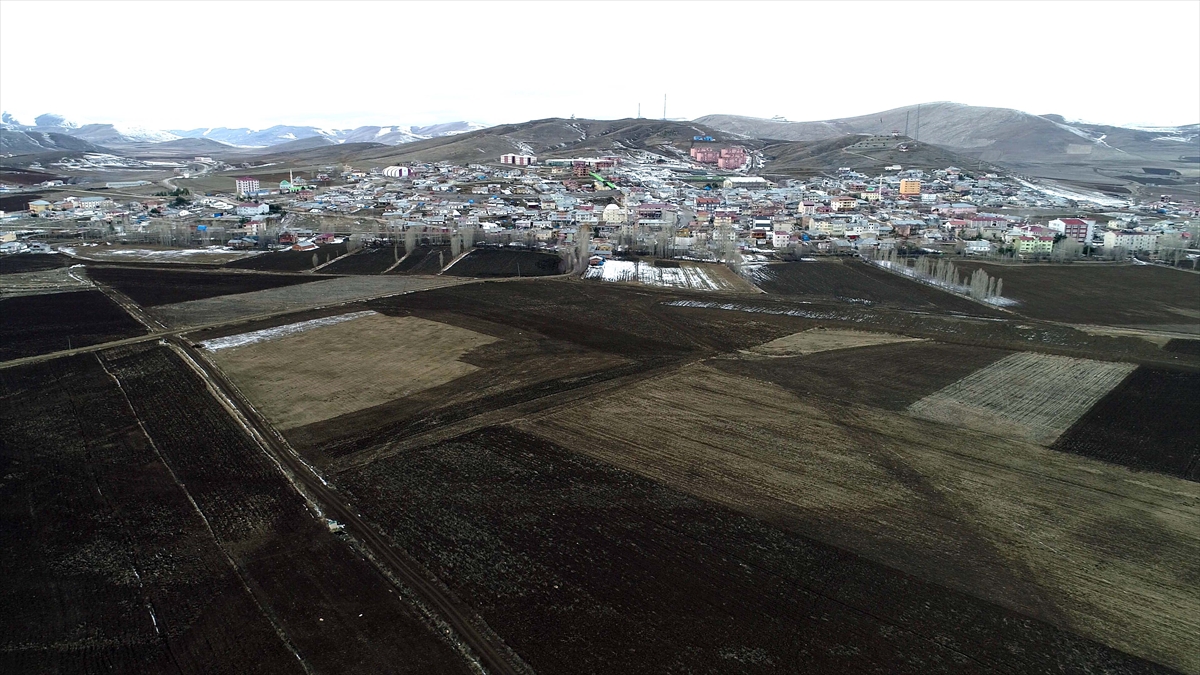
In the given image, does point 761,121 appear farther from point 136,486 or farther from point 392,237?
point 136,486

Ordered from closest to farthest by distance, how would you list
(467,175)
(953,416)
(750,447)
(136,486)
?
(136,486), (750,447), (953,416), (467,175)

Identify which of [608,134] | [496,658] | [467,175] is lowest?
[496,658]

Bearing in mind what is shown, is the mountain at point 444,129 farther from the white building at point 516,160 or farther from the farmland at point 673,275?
the farmland at point 673,275

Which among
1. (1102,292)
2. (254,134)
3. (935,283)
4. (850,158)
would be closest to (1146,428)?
(935,283)

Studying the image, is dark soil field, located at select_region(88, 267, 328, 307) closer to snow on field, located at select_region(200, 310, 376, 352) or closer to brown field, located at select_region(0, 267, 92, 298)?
brown field, located at select_region(0, 267, 92, 298)

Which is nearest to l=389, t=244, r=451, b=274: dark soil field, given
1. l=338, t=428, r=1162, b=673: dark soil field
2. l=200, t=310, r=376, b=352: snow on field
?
l=200, t=310, r=376, b=352: snow on field

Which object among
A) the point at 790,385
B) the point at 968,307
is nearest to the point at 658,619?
the point at 790,385
